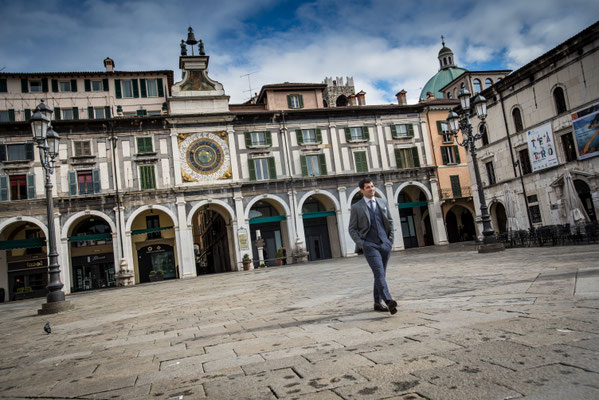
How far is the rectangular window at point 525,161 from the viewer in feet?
80.5

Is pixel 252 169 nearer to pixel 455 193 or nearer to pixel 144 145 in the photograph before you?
pixel 144 145

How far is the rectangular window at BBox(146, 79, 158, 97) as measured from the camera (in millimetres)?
34250

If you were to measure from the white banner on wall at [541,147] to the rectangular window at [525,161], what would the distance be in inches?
17.3

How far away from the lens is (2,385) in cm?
390

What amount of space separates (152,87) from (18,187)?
12860 mm

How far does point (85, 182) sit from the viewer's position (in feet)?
92.1

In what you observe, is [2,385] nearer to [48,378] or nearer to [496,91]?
[48,378]

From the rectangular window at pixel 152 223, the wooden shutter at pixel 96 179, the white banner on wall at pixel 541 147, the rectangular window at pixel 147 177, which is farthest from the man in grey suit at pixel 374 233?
the rectangular window at pixel 152 223

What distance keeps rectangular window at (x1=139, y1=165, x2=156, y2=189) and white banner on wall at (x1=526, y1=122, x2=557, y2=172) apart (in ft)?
79.5

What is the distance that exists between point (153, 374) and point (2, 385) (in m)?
1.57

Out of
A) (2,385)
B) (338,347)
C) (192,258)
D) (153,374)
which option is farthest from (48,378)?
(192,258)

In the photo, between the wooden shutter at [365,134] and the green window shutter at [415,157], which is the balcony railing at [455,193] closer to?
the green window shutter at [415,157]

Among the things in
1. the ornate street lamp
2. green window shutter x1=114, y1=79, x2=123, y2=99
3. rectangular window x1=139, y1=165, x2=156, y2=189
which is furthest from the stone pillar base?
green window shutter x1=114, y1=79, x2=123, y2=99

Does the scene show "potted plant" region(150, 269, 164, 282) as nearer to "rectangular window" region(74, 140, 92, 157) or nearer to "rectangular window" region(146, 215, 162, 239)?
"rectangular window" region(146, 215, 162, 239)
